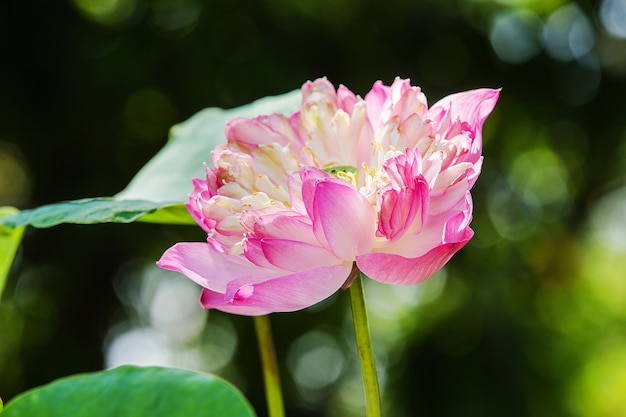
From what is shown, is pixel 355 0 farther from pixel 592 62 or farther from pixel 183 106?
pixel 592 62

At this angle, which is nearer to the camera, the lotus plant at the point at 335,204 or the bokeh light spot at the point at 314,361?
the lotus plant at the point at 335,204

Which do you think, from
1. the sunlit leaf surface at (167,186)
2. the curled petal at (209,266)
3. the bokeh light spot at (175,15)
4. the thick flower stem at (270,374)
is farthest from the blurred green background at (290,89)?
the curled petal at (209,266)

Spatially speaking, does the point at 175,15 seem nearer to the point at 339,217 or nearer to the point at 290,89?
the point at 290,89

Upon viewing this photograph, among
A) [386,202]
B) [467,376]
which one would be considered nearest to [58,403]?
[386,202]

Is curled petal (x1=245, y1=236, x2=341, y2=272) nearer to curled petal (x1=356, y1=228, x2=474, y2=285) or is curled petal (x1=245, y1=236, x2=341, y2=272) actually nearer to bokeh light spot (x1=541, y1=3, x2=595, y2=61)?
curled petal (x1=356, y1=228, x2=474, y2=285)

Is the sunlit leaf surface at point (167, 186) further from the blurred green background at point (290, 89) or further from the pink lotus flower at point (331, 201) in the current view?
the blurred green background at point (290, 89)

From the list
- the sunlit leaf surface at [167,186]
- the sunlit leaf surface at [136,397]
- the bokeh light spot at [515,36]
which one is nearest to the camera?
the sunlit leaf surface at [136,397]
